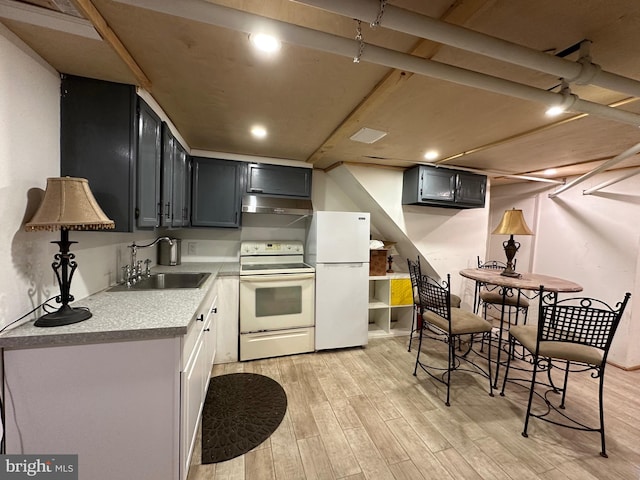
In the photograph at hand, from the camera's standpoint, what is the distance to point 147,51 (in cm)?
123

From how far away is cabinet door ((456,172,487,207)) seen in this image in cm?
Answer: 321

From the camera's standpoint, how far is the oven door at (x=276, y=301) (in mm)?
2641

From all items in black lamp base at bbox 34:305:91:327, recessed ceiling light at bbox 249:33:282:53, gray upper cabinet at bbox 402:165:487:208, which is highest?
recessed ceiling light at bbox 249:33:282:53

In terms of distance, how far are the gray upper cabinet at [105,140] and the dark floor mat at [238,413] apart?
145 cm

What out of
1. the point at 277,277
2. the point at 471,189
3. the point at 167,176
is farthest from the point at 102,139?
the point at 471,189

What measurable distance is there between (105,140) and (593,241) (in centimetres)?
487

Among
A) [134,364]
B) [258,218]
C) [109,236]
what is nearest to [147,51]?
[109,236]

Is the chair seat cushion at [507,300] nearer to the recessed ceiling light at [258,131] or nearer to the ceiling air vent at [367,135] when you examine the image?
the ceiling air vent at [367,135]

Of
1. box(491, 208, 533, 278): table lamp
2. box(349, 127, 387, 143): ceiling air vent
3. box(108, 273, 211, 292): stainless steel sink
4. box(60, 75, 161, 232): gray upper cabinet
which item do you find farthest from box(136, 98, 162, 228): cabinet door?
box(491, 208, 533, 278): table lamp

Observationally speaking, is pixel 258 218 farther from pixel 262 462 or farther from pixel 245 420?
pixel 262 462

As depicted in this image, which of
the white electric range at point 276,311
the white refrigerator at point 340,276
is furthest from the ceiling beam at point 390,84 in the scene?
the white electric range at point 276,311

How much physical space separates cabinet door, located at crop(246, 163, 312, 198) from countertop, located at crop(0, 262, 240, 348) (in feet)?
5.21

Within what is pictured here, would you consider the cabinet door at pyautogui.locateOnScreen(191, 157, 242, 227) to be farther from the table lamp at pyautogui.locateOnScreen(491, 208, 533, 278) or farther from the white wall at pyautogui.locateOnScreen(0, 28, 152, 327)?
the table lamp at pyautogui.locateOnScreen(491, 208, 533, 278)

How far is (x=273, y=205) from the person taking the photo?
9.66ft
